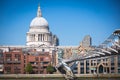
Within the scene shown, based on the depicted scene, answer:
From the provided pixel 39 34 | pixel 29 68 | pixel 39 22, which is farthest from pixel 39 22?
pixel 29 68

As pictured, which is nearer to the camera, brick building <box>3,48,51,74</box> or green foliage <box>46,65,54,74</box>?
green foliage <box>46,65,54,74</box>

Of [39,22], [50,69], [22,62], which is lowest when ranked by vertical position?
[50,69]

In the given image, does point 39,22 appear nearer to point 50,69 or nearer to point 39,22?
point 39,22

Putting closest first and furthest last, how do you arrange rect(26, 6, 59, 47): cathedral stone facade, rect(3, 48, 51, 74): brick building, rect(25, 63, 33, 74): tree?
rect(25, 63, 33, 74): tree < rect(3, 48, 51, 74): brick building < rect(26, 6, 59, 47): cathedral stone facade

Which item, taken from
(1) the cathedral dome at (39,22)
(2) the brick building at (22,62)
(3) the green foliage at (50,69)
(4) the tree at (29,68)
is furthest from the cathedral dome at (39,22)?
(4) the tree at (29,68)

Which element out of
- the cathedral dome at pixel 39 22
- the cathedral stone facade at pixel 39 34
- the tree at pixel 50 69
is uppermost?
the cathedral dome at pixel 39 22

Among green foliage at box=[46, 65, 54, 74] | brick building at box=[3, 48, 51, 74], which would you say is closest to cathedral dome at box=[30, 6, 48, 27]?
brick building at box=[3, 48, 51, 74]

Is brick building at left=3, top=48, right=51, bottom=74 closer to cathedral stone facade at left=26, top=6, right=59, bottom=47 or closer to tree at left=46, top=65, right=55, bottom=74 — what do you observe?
tree at left=46, top=65, right=55, bottom=74

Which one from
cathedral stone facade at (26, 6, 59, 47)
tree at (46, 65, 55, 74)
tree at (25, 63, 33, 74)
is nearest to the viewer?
tree at (25, 63, 33, 74)

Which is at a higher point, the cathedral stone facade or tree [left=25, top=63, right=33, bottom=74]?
the cathedral stone facade

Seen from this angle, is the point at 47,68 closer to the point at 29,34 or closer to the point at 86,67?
the point at 86,67

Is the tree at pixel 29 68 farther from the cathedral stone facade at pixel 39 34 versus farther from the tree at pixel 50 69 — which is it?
the cathedral stone facade at pixel 39 34

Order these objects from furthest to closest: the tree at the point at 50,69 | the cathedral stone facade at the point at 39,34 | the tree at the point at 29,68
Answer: the cathedral stone facade at the point at 39,34 → the tree at the point at 50,69 → the tree at the point at 29,68

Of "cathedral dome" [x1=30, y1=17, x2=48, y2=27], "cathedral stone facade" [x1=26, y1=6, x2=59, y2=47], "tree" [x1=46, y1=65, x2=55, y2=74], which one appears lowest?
"tree" [x1=46, y1=65, x2=55, y2=74]
